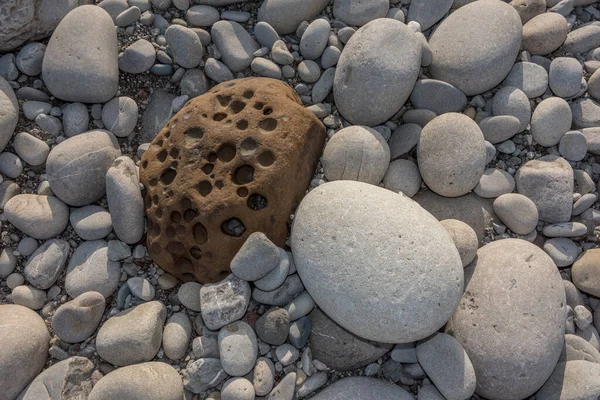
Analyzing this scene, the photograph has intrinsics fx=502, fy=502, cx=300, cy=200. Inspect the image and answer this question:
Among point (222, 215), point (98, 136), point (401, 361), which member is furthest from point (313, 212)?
point (98, 136)

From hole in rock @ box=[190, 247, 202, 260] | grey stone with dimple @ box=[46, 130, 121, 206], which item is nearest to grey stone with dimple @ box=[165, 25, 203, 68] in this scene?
grey stone with dimple @ box=[46, 130, 121, 206]

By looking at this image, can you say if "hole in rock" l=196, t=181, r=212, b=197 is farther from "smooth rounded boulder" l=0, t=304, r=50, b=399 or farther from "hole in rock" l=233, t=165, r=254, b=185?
"smooth rounded boulder" l=0, t=304, r=50, b=399

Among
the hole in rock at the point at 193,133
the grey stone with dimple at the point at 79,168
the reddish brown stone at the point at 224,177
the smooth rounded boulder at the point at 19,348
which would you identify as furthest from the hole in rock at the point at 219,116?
the smooth rounded boulder at the point at 19,348

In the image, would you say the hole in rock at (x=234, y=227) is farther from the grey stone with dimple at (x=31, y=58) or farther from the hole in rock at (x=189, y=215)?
the grey stone with dimple at (x=31, y=58)

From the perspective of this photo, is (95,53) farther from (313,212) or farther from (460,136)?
(460,136)

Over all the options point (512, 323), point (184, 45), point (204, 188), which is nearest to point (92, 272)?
point (204, 188)

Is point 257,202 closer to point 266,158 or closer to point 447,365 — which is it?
point 266,158
